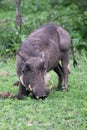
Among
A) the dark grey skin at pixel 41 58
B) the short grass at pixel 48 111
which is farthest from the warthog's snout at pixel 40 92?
the short grass at pixel 48 111

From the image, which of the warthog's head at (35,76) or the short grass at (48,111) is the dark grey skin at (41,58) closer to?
the warthog's head at (35,76)

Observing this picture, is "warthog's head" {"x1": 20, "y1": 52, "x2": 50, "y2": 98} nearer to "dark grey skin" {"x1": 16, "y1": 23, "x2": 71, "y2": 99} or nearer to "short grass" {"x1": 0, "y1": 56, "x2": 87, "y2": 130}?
"dark grey skin" {"x1": 16, "y1": 23, "x2": 71, "y2": 99}

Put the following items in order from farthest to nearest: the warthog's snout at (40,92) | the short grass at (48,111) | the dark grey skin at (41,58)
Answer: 1. the dark grey skin at (41,58)
2. the warthog's snout at (40,92)
3. the short grass at (48,111)

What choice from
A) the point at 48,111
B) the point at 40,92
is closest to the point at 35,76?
the point at 40,92

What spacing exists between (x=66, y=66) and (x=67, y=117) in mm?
2320

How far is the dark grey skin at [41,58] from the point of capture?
736 centimetres

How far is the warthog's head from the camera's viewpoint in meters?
7.23

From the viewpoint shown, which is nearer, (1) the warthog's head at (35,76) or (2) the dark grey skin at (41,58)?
(1) the warthog's head at (35,76)

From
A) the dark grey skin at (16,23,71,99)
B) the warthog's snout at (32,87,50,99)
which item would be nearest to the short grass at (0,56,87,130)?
the warthog's snout at (32,87,50,99)

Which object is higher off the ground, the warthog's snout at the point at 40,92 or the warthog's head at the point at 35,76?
the warthog's head at the point at 35,76

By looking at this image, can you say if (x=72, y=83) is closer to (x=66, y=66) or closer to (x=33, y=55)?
(x=66, y=66)

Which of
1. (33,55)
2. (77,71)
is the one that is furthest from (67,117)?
(77,71)

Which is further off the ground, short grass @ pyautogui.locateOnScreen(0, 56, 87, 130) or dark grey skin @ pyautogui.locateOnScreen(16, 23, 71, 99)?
dark grey skin @ pyautogui.locateOnScreen(16, 23, 71, 99)

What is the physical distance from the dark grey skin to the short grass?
215 mm
